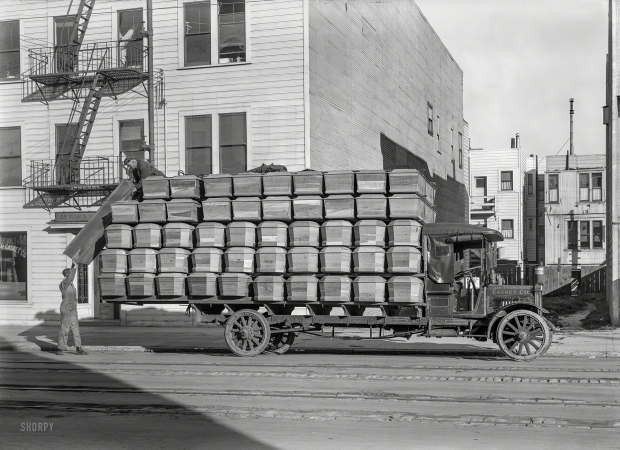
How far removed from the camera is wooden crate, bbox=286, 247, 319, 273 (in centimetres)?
1551

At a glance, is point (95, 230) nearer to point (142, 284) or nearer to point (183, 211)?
point (142, 284)

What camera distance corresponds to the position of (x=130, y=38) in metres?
25.9

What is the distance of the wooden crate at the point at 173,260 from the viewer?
16.1 metres

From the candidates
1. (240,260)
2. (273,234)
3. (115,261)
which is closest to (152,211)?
(115,261)

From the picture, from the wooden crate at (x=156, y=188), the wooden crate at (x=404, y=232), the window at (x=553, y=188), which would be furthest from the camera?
the window at (x=553, y=188)

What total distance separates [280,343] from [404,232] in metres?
3.80

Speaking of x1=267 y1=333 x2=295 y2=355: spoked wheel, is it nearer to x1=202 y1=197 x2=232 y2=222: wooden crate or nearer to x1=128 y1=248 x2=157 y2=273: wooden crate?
x1=202 y1=197 x2=232 y2=222: wooden crate

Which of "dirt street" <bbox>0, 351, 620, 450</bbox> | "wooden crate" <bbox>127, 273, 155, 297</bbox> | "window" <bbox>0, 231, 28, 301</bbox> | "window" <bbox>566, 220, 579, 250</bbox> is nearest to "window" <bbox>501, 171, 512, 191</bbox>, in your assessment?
"window" <bbox>566, 220, 579, 250</bbox>

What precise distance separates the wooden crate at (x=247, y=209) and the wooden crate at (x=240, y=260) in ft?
2.03

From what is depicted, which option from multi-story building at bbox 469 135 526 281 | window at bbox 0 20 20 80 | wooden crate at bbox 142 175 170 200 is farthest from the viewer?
multi-story building at bbox 469 135 526 281

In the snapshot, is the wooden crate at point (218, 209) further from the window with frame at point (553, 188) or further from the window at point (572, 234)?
the window at point (572, 234)

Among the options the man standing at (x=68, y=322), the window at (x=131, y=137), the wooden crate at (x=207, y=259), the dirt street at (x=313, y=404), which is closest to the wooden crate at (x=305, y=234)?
the wooden crate at (x=207, y=259)

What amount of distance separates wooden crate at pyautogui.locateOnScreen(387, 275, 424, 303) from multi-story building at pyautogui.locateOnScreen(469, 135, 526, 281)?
4123cm

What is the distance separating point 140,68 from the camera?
83.4 ft
